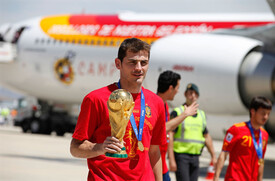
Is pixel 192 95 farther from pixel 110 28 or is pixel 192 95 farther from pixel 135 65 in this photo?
pixel 110 28

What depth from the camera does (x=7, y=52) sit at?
20.8 meters

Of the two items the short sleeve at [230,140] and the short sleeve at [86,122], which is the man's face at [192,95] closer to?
the short sleeve at [230,140]

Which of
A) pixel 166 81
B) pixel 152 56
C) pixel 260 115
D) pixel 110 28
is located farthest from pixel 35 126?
pixel 260 115

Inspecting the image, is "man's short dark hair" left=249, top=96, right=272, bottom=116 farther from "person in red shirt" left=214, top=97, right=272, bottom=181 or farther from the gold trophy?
the gold trophy

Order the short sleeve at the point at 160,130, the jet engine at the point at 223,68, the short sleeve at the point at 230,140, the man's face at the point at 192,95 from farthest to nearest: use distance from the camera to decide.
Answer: the jet engine at the point at 223,68, the man's face at the point at 192,95, the short sleeve at the point at 230,140, the short sleeve at the point at 160,130

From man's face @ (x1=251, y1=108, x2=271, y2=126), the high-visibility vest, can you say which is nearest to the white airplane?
the high-visibility vest

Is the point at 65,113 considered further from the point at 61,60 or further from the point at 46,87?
the point at 61,60

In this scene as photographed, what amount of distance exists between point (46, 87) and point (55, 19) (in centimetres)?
251

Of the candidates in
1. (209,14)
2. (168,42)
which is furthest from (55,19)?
(168,42)

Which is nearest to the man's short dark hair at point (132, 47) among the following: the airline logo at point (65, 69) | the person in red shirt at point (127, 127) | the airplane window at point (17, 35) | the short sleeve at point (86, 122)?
the person in red shirt at point (127, 127)

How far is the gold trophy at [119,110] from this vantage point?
2822 mm

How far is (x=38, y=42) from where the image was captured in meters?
20.2

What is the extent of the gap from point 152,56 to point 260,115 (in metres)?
7.97

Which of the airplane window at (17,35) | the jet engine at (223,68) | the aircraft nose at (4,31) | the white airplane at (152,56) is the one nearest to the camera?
the jet engine at (223,68)
